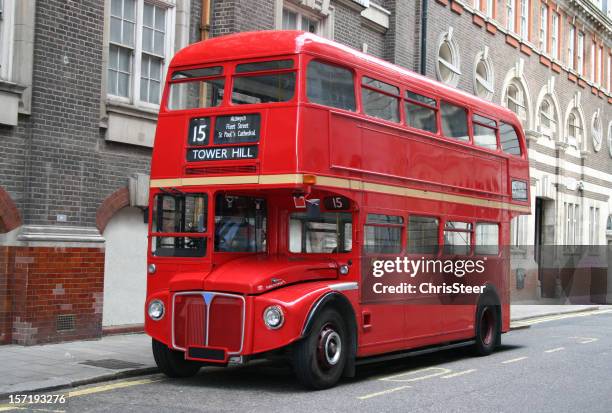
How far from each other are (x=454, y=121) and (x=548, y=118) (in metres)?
22.4

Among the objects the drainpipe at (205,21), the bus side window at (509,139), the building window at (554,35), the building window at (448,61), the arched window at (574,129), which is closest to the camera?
the bus side window at (509,139)

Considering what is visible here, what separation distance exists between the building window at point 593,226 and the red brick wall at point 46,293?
94.7ft

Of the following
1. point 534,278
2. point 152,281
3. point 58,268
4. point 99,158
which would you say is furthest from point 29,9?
point 534,278

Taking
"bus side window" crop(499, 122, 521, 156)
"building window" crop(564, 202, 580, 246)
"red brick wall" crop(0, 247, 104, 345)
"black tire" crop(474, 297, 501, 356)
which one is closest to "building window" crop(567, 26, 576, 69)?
"building window" crop(564, 202, 580, 246)

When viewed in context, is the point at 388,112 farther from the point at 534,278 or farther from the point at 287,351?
the point at 534,278

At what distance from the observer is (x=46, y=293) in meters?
13.2

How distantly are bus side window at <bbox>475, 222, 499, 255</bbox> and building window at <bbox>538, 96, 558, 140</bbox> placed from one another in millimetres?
20032

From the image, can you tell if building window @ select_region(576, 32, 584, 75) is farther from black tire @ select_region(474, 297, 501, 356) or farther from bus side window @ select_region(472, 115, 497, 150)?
black tire @ select_region(474, 297, 501, 356)

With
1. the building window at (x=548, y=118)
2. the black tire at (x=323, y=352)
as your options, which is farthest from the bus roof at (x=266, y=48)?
the building window at (x=548, y=118)

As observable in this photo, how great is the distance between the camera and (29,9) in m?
13.1

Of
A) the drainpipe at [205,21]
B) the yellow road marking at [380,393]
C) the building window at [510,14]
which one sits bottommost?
the yellow road marking at [380,393]

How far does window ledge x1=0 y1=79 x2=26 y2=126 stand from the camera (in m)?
12.7

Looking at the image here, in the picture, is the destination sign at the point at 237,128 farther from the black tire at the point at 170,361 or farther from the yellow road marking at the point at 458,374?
the yellow road marking at the point at 458,374

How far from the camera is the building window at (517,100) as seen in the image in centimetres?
3198
